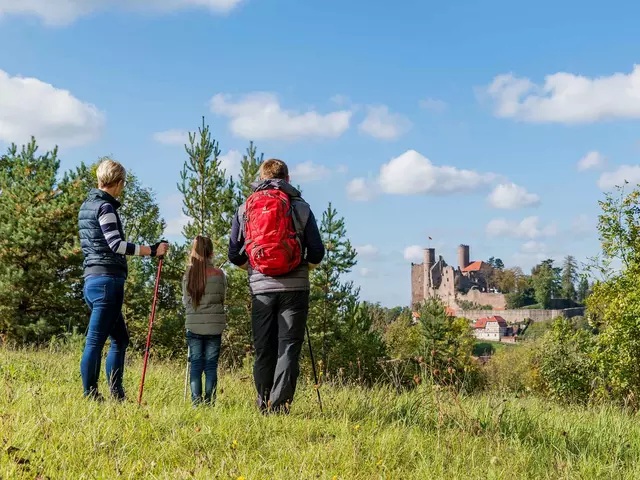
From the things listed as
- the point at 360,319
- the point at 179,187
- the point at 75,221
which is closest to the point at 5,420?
the point at 75,221

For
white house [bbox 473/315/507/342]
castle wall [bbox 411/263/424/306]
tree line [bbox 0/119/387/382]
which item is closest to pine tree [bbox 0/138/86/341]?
tree line [bbox 0/119/387/382]

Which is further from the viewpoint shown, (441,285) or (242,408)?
(441,285)

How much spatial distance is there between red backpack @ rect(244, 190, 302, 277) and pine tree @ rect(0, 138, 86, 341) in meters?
12.3

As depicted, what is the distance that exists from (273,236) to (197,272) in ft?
3.98

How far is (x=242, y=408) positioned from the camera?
420 cm

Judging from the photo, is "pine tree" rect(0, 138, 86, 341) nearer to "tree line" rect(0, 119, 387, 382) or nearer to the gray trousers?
"tree line" rect(0, 119, 387, 382)

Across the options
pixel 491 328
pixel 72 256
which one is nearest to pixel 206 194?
Result: pixel 72 256

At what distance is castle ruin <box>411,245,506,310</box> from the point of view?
113m

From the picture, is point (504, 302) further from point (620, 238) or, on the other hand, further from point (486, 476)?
point (486, 476)

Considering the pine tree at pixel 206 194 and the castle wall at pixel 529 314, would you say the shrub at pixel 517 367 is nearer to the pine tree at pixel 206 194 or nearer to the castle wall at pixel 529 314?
the pine tree at pixel 206 194

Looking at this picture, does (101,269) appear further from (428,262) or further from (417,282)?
(417,282)

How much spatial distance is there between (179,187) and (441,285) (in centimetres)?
10386

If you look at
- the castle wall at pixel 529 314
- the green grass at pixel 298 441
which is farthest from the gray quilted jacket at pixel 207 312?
the castle wall at pixel 529 314

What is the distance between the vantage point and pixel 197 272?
520 centimetres
